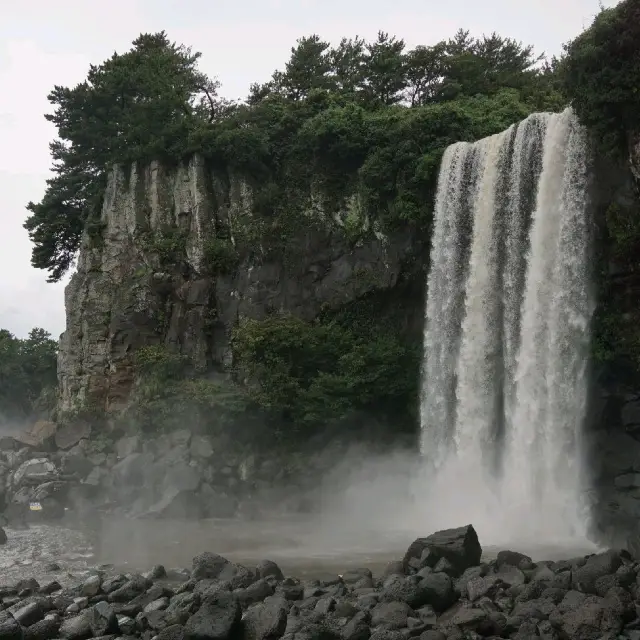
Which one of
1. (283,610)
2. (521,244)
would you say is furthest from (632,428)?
(283,610)

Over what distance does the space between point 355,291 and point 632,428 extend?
12551mm

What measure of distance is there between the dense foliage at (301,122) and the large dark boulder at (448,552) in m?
16.1

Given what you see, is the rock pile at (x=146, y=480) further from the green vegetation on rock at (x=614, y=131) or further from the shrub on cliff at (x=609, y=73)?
the shrub on cliff at (x=609, y=73)

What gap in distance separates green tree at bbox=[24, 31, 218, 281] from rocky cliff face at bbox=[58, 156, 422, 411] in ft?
5.59

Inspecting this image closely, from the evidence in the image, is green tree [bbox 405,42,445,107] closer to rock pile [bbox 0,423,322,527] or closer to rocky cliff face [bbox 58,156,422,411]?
rocky cliff face [bbox 58,156,422,411]

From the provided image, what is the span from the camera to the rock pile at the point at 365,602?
11.3 meters

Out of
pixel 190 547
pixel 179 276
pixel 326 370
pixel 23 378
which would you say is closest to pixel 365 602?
pixel 190 547

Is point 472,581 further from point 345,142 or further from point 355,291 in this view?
point 345,142

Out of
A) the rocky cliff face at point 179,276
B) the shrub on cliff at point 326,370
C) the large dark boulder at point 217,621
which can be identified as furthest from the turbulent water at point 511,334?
the large dark boulder at point 217,621

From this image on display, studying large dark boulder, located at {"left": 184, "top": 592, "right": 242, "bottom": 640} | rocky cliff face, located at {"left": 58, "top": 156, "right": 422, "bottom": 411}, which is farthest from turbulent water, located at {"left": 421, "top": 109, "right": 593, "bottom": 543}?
large dark boulder, located at {"left": 184, "top": 592, "right": 242, "bottom": 640}

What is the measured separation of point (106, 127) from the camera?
37.9 meters

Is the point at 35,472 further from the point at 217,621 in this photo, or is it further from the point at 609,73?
the point at 609,73

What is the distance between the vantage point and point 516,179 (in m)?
24.8

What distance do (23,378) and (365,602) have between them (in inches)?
1783
